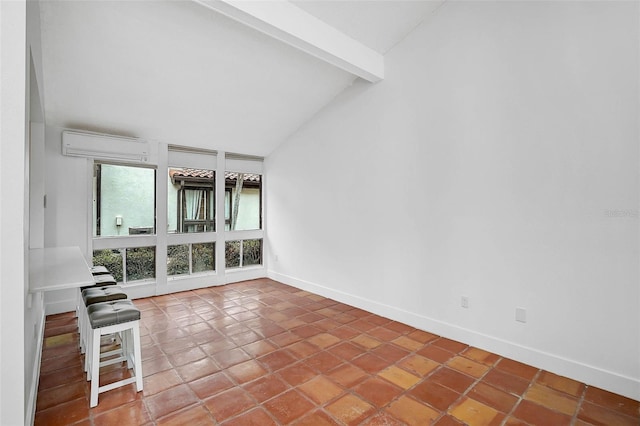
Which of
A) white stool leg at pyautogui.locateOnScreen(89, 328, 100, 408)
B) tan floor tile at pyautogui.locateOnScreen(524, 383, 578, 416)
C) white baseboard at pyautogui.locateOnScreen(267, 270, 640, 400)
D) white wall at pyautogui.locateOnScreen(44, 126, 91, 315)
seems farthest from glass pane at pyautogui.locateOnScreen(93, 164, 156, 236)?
tan floor tile at pyautogui.locateOnScreen(524, 383, 578, 416)

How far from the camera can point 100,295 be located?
2.54 metres

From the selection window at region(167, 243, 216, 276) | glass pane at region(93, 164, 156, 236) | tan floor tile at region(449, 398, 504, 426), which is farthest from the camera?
window at region(167, 243, 216, 276)

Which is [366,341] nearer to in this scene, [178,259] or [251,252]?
[251,252]

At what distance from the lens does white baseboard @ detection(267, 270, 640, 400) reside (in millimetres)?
2350

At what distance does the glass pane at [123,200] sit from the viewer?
14.3 ft

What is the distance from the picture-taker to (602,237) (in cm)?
241

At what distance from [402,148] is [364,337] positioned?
2183mm

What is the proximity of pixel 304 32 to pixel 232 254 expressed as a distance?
13.0 ft

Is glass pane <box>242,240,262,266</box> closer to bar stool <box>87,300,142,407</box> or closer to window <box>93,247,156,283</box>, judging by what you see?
window <box>93,247,156,283</box>

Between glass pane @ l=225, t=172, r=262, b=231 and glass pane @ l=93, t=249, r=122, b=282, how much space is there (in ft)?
5.78

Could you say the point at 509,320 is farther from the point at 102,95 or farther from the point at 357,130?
the point at 102,95
